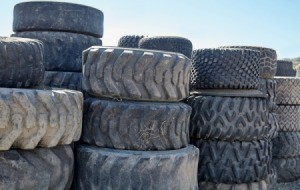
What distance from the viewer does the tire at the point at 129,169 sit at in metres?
1.89

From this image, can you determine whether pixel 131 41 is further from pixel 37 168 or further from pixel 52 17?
pixel 37 168

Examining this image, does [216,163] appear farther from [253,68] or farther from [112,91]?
[112,91]

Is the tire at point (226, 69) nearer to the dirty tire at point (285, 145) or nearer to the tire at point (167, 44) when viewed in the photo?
the tire at point (167, 44)

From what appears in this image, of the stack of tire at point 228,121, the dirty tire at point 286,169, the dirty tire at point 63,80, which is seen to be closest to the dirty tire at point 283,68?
the dirty tire at point 286,169

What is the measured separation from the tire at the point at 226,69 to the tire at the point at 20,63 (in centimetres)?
136

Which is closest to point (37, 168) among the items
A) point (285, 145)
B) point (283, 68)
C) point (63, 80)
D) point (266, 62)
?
point (63, 80)

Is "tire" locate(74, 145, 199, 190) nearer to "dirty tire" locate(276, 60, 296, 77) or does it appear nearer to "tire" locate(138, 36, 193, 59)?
"tire" locate(138, 36, 193, 59)

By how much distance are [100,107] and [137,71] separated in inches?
11.4

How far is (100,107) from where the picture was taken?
1.99 m

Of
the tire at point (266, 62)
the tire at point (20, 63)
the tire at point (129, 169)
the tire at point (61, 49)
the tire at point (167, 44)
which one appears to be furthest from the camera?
the tire at point (266, 62)

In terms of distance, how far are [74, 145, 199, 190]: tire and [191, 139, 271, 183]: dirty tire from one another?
78 centimetres

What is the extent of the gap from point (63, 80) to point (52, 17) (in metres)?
0.61

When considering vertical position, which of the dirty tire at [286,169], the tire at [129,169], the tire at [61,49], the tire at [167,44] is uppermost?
the tire at [167,44]

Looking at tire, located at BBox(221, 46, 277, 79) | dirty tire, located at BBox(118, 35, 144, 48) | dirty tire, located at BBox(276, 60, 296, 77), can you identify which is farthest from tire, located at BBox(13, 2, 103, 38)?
dirty tire, located at BBox(276, 60, 296, 77)
